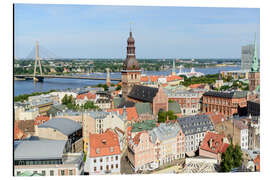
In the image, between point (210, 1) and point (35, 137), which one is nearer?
point (210, 1)

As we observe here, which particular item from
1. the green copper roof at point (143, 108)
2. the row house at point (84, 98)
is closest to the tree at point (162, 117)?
the green copper roof at point (143, 108)

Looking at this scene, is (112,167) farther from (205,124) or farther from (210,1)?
(210,1)

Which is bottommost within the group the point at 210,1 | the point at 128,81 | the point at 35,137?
the point at 35,137

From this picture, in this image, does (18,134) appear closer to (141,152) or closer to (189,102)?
(141,152)

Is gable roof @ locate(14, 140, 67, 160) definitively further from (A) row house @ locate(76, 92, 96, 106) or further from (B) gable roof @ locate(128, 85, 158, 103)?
(A) row house @ locate(76, 92, 96, 106)

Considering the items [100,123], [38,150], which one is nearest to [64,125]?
[100,123]

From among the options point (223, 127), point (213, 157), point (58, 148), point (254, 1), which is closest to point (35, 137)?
point (58, 148)

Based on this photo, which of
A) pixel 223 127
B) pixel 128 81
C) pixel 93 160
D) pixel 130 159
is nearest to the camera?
pixel 93 160
